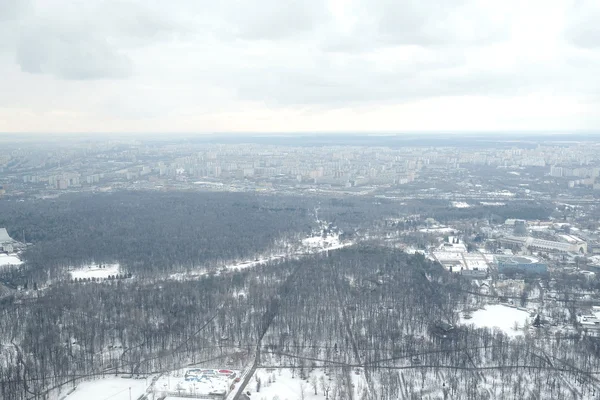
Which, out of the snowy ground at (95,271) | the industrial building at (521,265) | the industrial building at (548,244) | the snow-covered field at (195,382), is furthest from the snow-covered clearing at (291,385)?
the industrial building at (548,244)

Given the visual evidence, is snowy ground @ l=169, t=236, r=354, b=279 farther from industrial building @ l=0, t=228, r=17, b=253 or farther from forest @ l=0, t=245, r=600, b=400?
industrial building @ l=0, t=228, r=17, b=253

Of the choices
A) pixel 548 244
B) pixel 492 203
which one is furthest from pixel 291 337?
pixel 492 203

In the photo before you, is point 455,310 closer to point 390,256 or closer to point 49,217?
point 390,256

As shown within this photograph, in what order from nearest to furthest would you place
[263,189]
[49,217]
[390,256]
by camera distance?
[390,256]
[49,217]
[263,189]

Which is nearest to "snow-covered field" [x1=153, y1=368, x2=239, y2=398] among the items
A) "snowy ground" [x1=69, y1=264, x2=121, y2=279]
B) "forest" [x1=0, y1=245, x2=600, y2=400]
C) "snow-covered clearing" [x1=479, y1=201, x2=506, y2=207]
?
"forest" [x1=0, y1=245, x2=600, y2=400]

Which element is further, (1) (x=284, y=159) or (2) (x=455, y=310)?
(1) (x=284, y=159)

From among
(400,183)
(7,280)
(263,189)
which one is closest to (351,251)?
(7,280)

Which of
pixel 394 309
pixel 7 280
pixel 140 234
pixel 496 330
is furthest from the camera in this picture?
pixel 140 234

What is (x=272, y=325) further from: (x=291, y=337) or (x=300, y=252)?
(x=300, y=252)
